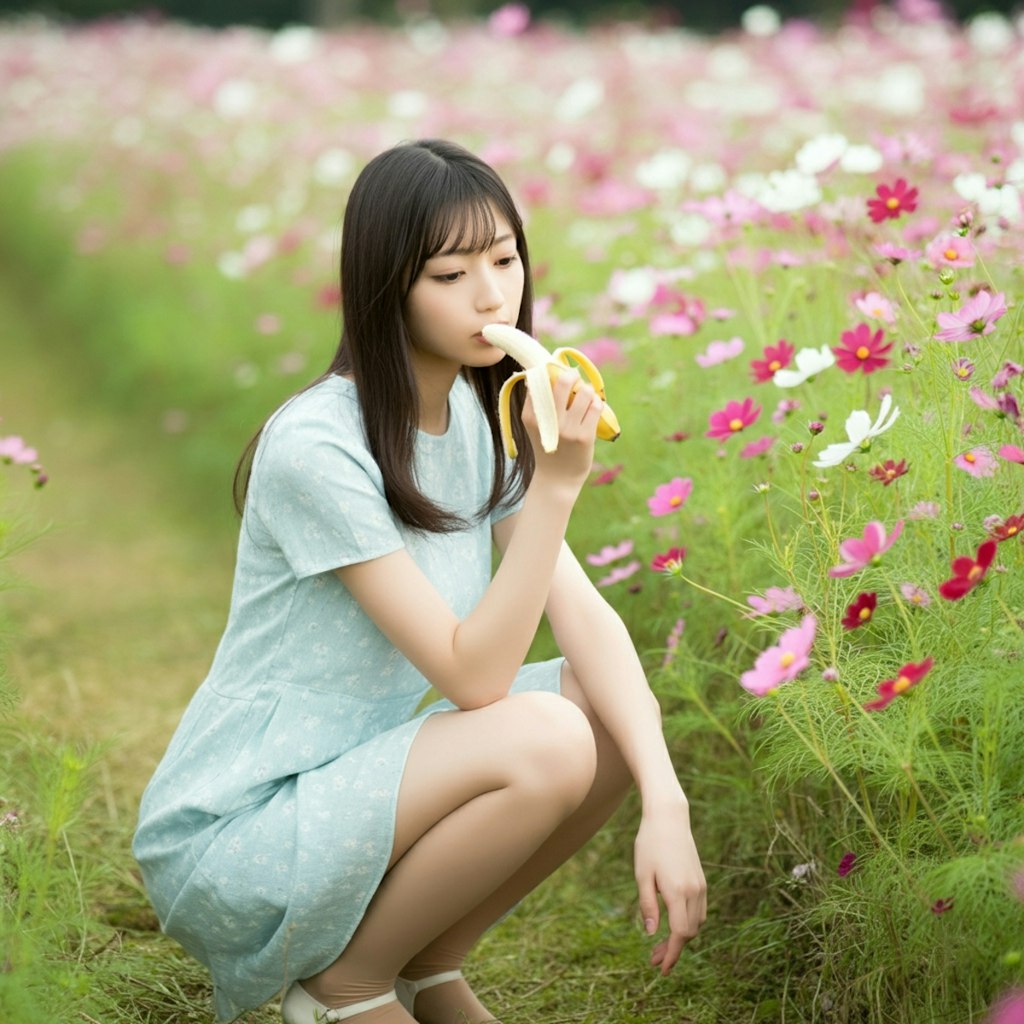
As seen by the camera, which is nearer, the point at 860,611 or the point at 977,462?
the point at 860,611

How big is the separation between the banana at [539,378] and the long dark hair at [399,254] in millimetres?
106

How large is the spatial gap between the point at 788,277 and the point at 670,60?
3.48 meters

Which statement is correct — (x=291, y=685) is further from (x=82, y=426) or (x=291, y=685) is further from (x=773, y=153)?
(x=82, y=426)

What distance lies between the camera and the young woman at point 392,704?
1443mm

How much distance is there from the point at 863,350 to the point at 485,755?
0.60m

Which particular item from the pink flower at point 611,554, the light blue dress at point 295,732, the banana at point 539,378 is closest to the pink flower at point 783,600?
the banana at point 539,378

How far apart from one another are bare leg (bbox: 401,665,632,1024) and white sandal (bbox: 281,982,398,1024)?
115mm

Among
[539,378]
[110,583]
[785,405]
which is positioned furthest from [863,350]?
[110,583]

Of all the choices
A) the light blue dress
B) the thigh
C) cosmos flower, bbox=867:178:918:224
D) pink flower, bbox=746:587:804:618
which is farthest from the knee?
cosmos flower, bbox=867:178:918:224

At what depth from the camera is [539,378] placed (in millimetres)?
1402

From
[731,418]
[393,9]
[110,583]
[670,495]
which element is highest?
[731,418]

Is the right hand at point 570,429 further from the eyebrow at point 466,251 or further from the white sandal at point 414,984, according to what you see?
the white sandal at point 414,984

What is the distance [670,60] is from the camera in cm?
554

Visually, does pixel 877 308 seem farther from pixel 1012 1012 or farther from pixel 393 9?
pixel 393 9
